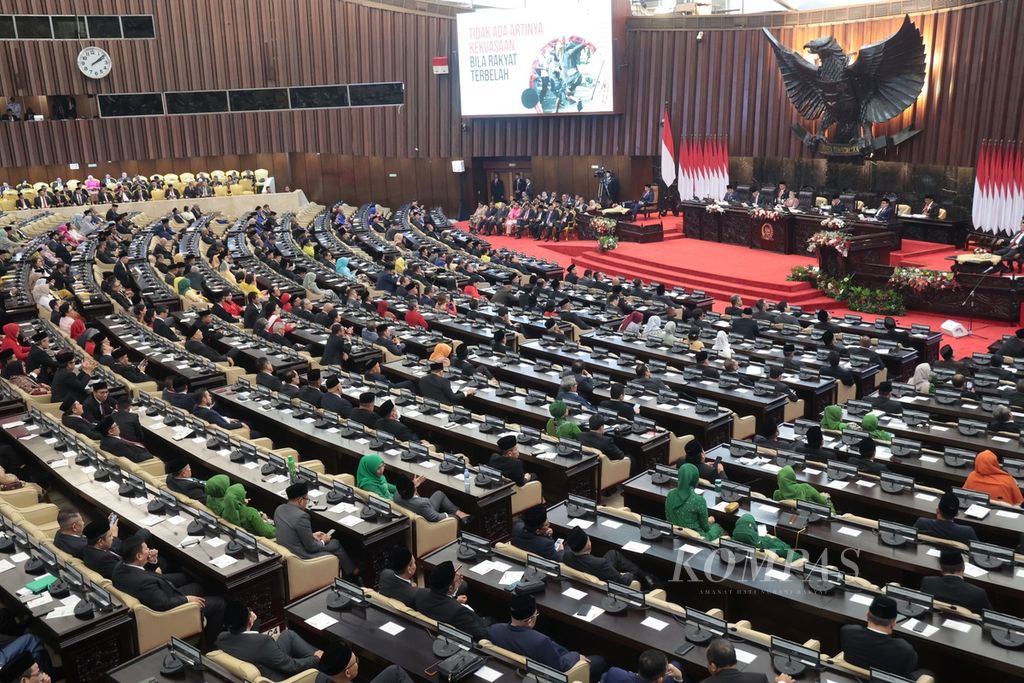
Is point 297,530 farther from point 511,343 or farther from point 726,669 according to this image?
point 511,343

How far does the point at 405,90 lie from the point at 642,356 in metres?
19.5

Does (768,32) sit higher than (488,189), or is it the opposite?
(768,32)

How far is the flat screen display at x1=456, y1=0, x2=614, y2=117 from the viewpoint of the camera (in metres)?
24.9

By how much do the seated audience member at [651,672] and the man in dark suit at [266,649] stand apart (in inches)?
65.6

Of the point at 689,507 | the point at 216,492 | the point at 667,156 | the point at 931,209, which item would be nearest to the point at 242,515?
the point at 216,492

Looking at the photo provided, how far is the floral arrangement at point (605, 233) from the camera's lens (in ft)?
71.4

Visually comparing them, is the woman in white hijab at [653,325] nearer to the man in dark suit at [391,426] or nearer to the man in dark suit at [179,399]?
the man in dark suit at [391,426]

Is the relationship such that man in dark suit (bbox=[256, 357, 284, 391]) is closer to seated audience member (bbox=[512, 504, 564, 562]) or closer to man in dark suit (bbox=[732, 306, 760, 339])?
seated audience member (bbox=[512, 504, 564, 562])

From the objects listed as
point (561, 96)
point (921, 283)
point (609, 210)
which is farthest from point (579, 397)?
point (561, 96)

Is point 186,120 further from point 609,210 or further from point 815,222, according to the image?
point 815,222

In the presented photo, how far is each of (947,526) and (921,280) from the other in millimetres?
10059

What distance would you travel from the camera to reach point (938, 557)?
6.00 meters

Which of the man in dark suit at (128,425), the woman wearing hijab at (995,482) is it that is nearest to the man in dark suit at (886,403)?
the woman wearing hijab at (995,482)

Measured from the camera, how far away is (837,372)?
Answer: 10.4 meters
